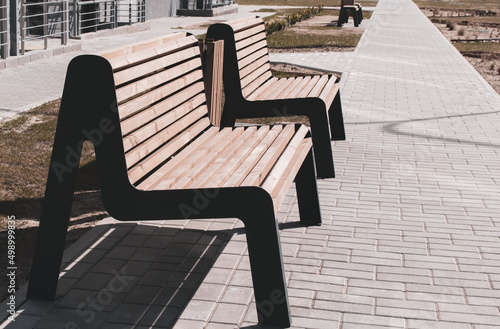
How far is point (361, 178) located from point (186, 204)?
9.48 ft

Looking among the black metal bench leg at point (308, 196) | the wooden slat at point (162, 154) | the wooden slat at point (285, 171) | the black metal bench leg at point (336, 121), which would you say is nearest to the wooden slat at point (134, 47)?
the wooden slat at point (162, 154)

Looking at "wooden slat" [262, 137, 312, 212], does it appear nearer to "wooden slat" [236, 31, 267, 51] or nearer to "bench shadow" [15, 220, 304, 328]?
"bench shadow" [15, 220, 304, 328]

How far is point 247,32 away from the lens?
6582 millimetres

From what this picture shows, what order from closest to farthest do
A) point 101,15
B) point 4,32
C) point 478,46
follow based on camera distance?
1. point 4,32
2. point 478,46
3. point 101,15

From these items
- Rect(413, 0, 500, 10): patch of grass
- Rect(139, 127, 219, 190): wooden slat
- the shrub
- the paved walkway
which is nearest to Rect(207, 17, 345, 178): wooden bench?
the paved walkway

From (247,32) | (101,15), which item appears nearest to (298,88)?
(247,32)

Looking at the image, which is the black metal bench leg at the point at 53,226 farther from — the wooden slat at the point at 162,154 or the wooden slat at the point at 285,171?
the wooden slat at the point at 285,171

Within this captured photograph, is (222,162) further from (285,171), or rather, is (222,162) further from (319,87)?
(319,87)

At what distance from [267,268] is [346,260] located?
93 centimetres

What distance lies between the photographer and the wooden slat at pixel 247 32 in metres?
6.13

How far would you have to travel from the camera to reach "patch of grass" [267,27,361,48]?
59.7ft

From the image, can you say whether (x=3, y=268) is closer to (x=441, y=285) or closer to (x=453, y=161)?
(x=441, y=285)

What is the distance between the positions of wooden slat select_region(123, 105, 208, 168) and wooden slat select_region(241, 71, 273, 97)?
1.40m

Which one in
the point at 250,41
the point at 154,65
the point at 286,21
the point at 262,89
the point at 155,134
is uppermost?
the point at 154,65
